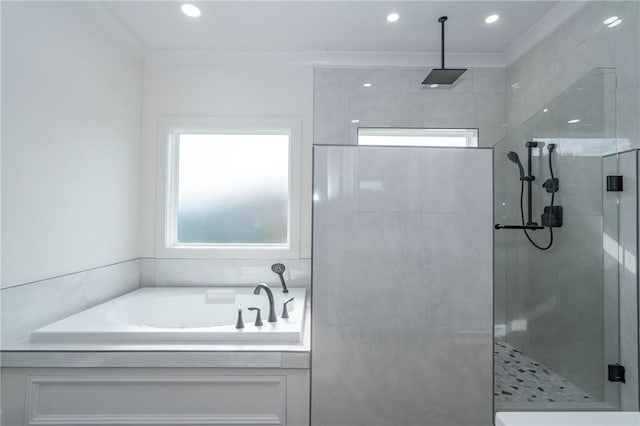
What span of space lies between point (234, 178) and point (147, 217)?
2.56 ft

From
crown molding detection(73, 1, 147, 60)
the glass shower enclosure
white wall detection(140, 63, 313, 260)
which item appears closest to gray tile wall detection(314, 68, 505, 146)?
white wall detection(140, 63, 313, 260)

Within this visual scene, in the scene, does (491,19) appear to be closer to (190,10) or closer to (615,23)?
(615,23)

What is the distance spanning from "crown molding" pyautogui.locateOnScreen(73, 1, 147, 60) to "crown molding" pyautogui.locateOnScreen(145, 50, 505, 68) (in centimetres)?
13

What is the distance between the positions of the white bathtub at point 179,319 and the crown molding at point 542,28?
8.15 feet

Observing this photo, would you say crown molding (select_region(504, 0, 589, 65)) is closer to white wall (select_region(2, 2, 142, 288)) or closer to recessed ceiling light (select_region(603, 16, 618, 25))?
recessed ceiling light (select_region(603, 16, 618, 25))

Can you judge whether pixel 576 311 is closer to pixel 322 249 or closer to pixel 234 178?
pixel 322 249

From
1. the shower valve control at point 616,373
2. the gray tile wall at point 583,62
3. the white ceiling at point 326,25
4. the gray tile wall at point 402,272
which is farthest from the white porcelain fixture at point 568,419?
the white ceiling at point 326,25

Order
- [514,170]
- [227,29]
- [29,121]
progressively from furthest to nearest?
[227,29] < [514,170] < [29,121]

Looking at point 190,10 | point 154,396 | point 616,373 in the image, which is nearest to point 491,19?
point 190,10

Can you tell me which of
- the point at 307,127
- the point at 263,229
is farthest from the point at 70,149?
the point at 307,127

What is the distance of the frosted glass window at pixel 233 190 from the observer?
2725 millimetres

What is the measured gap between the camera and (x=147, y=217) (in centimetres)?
262

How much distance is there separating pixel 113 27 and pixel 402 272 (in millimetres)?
2523

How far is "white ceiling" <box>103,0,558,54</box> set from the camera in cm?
204
